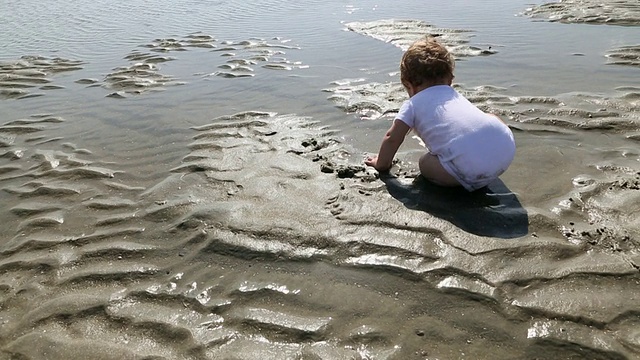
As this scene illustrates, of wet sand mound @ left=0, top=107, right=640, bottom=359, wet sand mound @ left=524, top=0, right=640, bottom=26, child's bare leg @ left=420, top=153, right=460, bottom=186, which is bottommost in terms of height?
wet sand mound @ left=0, top=107, right=640, bottom=359

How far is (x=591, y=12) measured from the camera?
37.6ft

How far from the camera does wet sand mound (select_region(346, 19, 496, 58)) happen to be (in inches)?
356

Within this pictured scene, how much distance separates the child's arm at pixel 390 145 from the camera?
175 inches

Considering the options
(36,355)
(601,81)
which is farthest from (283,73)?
(36,355)

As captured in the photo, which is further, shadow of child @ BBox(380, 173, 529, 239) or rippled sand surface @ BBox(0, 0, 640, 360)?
shadow of child @ BBox(380, 173, 529, 239)

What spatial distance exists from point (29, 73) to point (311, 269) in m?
8.14

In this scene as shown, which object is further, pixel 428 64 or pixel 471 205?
pixel 428 64

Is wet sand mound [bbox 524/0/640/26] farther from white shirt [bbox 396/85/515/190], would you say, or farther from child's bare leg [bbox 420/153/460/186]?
child's bare leg [bbox 420/153/460/186]

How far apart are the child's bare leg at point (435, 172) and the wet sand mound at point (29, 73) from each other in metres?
6.65

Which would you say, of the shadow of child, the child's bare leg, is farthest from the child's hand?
the child's bare leg

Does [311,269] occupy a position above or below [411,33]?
below

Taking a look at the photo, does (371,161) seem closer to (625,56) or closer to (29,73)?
(625,56)

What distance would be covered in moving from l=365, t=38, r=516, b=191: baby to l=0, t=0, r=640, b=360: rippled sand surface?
19 centimetres

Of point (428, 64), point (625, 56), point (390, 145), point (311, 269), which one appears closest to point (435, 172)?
point (390, 145)
